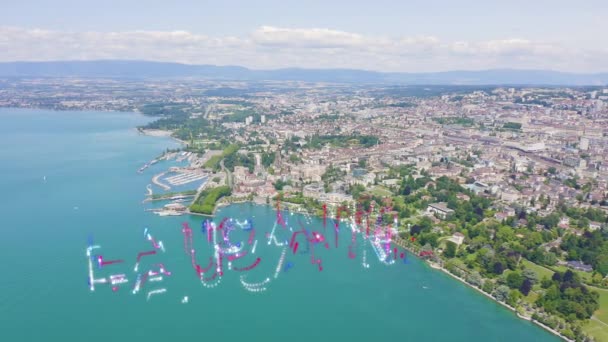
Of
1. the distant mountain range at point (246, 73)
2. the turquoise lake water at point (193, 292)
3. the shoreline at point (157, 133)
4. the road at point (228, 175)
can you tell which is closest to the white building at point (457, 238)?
the turquoise lake water at point (193, 292)

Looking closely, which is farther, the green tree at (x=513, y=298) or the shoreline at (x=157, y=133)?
the shoreline at (x=157, y=133)

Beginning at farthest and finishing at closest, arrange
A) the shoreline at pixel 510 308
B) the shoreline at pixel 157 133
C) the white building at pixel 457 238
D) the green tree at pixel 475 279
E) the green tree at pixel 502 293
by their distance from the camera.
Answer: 1. the shoreline at pixel 157 133
2. the white building at pixel 457 238
3. the green tree at pixel 475 279
4. the green tree at pixel 502 293
5. the shoreline at pixel 510 308

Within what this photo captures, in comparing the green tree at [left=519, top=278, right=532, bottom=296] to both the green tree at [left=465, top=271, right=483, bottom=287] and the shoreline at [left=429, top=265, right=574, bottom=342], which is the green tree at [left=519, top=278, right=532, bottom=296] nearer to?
the shoreline at [left=429, top=265, right=574, bottom=342]

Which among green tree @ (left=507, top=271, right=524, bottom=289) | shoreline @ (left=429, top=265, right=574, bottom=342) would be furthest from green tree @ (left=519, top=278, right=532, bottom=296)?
shoreline @ (left=429, top=265, right=574, bottom=342)

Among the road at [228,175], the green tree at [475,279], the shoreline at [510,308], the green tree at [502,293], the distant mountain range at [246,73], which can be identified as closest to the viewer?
the shoreline at [510,308]

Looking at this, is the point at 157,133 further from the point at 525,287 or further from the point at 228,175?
the point at 525,287

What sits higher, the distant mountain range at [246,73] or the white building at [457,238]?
the distant mountain range at [246,73]

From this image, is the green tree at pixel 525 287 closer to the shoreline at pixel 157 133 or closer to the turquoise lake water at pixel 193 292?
the turquoise lake water at pixel 193 292
